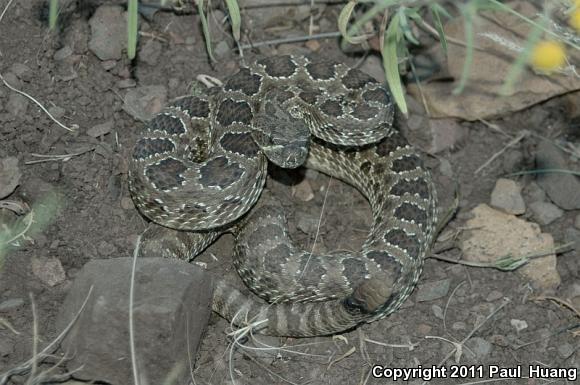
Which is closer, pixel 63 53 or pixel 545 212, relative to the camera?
pixel 63 53

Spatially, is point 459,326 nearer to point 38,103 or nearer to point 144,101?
point 144,101

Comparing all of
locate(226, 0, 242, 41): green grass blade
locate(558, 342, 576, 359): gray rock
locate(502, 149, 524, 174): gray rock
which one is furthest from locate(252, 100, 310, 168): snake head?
locate(558, 342, 576, 359): gray rock

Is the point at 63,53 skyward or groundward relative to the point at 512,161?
skyward

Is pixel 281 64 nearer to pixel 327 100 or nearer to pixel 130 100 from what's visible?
pixel 327 100

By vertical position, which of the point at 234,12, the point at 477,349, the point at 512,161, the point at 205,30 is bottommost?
the point at 477,349

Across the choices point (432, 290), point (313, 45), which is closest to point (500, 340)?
point (432, 290)

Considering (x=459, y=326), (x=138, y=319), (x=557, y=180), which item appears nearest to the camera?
(x=138, y=319)

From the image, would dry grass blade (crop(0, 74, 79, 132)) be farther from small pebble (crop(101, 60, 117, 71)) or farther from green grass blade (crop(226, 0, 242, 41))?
green grass blade (crop(226, 0, 242, 41))
